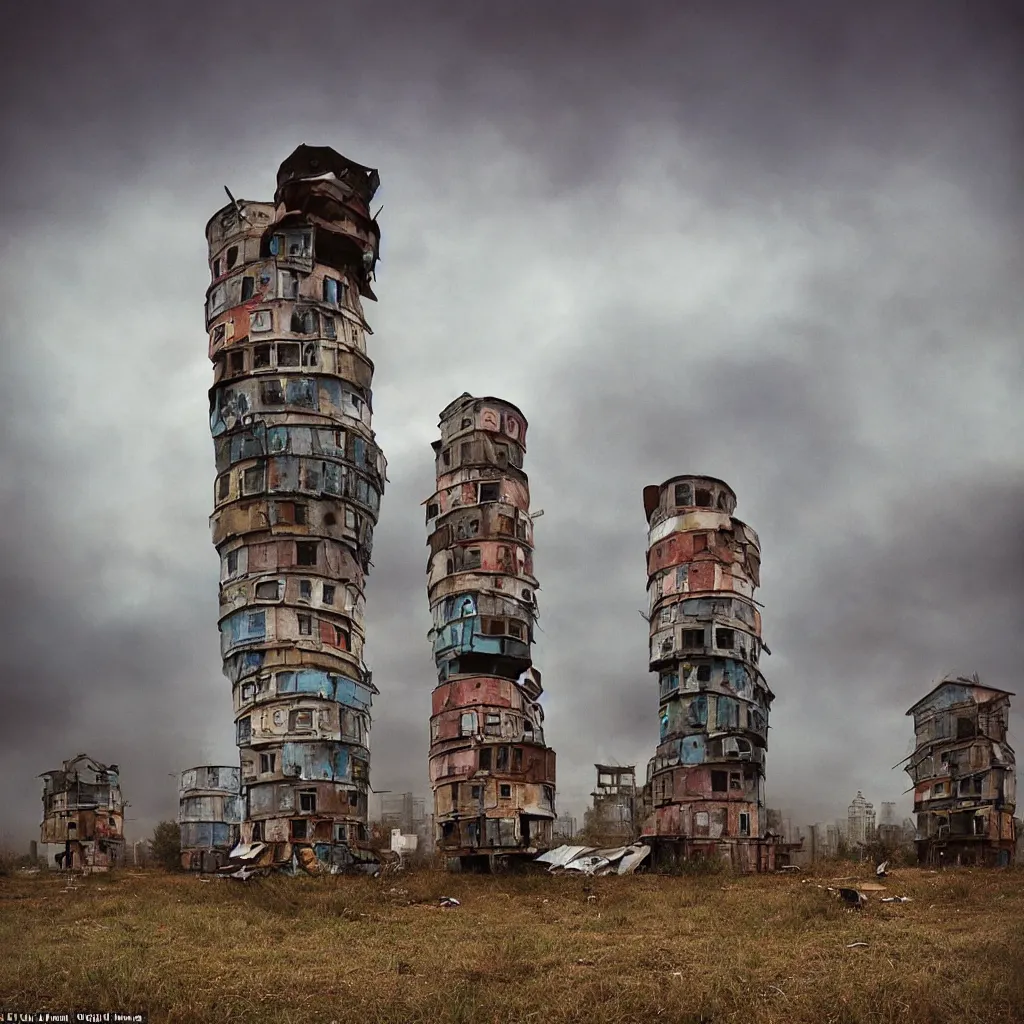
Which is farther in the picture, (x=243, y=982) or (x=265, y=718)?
(x=265, y=718)

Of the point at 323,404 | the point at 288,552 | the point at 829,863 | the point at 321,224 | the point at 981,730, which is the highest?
the point at 321,224

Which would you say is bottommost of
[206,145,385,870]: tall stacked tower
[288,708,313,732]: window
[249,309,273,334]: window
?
[288,708,313,732]: window

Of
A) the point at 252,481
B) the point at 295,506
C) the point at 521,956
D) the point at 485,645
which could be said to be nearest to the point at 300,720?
the point at 295,506

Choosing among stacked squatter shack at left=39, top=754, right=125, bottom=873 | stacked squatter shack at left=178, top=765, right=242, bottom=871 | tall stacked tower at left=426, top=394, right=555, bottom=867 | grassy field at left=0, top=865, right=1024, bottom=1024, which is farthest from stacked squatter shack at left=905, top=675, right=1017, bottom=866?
stacked squatter shack at left=39, top=754, right=125, bottom=873

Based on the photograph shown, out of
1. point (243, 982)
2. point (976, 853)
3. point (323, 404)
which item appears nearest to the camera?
point (243, 982)

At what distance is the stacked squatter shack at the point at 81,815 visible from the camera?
64688 mm

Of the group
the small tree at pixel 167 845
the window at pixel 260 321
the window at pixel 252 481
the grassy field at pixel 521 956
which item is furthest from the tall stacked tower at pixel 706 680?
the small tree at pixel 167 845

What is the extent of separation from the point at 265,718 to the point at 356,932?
52.9ft

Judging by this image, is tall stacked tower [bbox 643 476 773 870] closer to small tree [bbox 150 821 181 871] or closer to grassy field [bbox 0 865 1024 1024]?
grassy field [bbox 0 865 1024 1024]

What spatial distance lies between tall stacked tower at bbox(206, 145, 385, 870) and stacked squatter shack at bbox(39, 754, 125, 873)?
28.8 meters

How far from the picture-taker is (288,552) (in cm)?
4203

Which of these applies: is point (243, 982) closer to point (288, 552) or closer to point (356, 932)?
point (356, 932)

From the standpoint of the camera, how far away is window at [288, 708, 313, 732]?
40469 millimetres

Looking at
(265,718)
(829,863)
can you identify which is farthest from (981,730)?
(265,718)
